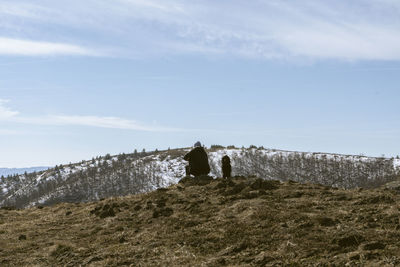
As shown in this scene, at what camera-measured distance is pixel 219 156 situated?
11594 centimetres

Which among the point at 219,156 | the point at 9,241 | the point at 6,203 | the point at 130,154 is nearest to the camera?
the point at 9,241

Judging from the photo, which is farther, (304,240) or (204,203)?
(204,203)

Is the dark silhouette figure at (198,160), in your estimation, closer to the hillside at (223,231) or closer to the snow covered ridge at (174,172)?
the hillside at (223,231)

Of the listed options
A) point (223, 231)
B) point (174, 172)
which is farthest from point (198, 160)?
point (174, 172)

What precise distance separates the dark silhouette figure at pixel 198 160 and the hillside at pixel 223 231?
4921mm

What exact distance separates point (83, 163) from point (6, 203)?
3002cm

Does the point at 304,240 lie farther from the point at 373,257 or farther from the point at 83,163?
the point at 83,163

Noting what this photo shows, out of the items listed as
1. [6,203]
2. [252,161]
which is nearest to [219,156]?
[252,161]

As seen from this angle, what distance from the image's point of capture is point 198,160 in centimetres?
2798

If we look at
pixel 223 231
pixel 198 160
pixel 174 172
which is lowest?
pixel 174 172

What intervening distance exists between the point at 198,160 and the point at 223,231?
13880 millimetres

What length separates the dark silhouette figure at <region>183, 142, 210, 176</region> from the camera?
27.8m

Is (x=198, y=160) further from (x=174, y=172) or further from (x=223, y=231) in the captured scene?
(x=174, y=172)

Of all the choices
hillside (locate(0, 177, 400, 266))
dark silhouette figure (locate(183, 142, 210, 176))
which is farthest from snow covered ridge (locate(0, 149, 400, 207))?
hillside (locate(0, 177, 400, 266))
